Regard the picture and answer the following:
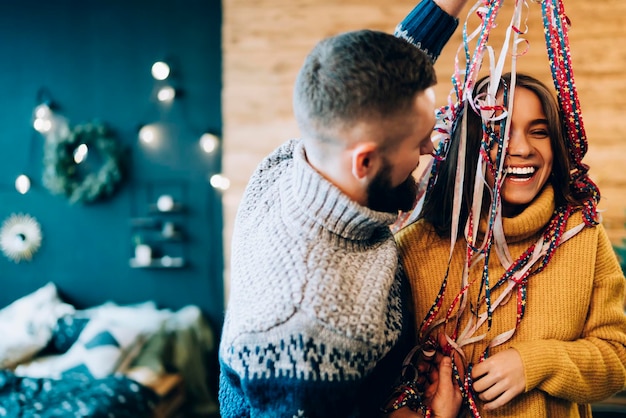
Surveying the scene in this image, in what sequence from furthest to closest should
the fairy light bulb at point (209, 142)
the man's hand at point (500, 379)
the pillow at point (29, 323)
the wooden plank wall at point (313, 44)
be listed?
the fairy light bulb at point (209, 142) → the pillow at point (29, 323) → the wooden plank wall at point (313, 44) → the man's hand at point (500, 379)

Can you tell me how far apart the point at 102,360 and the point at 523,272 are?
2833mm

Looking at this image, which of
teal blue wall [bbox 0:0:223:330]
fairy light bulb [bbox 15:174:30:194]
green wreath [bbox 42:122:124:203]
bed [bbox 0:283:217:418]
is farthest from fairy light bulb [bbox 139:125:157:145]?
bed [bbox 0:283:217:418]

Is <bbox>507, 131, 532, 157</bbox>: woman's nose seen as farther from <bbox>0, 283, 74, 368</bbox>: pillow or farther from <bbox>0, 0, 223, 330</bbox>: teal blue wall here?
<bbox>0, 283, 74, 368</bbox>: pillow

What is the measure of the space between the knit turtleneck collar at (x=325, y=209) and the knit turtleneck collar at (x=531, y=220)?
0.36 metres

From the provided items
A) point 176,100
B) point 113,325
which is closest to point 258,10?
point 176,100

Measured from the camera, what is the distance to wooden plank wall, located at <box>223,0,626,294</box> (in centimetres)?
311

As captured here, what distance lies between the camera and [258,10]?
358 centimetres

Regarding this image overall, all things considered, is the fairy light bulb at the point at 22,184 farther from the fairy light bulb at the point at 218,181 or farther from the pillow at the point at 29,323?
the fairy light bulb at the point at 218,181

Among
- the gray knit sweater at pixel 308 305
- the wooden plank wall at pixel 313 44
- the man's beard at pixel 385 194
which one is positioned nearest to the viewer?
the gray knit sweater at pixel 308 305

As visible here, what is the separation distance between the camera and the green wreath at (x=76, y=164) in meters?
3.87

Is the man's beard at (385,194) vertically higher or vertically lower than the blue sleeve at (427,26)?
lower

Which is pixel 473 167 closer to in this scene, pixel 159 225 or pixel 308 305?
pixel 308 305

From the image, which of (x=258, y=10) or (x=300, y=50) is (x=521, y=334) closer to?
(x=300, y=50)

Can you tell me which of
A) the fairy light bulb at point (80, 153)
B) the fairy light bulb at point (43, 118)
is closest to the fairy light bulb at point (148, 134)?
the fairy light bulb at point (80, 153)
